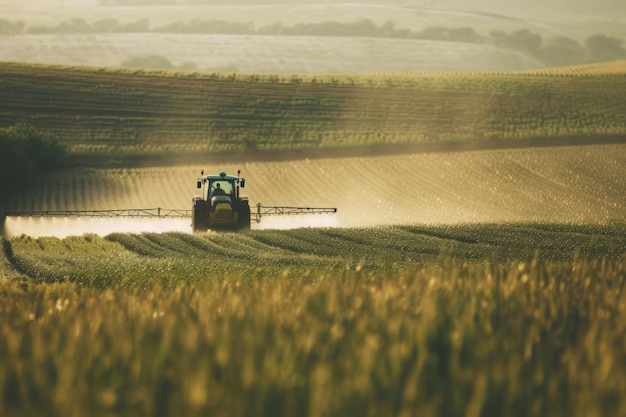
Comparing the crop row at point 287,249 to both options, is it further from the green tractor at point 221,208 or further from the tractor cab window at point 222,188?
the tractor cab window at point 222,188

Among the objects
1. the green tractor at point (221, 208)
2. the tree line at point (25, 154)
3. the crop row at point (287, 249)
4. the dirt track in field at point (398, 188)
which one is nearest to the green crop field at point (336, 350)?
the crop row at point (287, 249)

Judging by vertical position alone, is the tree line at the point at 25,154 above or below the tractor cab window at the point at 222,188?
above

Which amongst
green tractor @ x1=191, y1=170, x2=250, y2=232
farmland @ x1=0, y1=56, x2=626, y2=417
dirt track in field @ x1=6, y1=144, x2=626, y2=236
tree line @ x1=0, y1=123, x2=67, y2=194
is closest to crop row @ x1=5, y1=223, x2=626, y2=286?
farmland @ x1=0, y1=56, x2=626, y2=417

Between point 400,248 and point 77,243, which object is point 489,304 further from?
point 77,243

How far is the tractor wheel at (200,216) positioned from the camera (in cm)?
3391

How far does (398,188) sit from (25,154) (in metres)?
19.1

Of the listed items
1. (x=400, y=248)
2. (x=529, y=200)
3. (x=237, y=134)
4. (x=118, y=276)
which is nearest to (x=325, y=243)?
(x=400, y=248)

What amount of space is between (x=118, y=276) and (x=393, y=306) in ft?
43.3

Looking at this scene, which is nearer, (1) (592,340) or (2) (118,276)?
(1) (592,340)

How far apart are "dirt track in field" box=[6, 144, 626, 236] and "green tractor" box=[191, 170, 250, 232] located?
24.0 ft

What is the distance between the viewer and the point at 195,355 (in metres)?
5.20

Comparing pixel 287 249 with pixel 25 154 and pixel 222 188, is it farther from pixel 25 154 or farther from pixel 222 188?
pixel 25 154

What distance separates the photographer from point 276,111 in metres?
72.4

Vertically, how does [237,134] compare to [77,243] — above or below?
above
